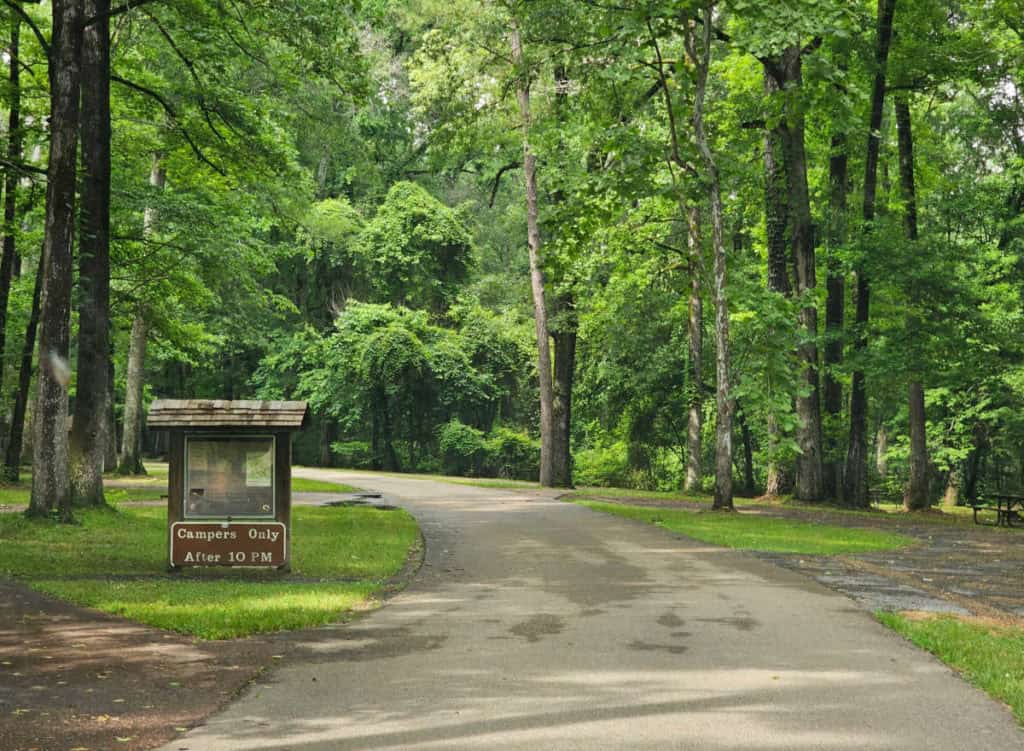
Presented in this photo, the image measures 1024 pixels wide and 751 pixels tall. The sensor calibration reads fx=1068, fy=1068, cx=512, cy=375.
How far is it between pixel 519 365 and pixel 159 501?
30565 mm

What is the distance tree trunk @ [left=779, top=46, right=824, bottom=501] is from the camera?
1109 inches

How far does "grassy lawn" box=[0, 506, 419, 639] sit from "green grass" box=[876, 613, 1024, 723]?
218 inches

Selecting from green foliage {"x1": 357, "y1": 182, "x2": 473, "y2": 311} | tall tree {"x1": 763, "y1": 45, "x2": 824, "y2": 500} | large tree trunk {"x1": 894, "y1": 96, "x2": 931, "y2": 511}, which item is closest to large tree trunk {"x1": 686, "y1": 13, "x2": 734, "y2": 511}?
tall tree {"x1": 763, "y1": 45, "x2": 824, "y2": 500}

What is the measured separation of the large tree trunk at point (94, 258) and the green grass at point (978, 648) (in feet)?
47.8

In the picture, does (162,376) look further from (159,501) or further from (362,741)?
(362,741)

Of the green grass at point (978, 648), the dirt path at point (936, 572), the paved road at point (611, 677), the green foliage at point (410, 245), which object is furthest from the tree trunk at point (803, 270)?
the green foliage at point (410, 245)

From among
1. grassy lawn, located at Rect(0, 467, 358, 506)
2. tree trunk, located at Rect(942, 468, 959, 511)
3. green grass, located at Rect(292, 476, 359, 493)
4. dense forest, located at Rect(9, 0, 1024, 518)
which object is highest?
dense forest, located at Rect(9, 0, 1024, 518)

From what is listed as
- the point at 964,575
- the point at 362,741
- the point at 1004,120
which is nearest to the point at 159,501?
the point at 964,575

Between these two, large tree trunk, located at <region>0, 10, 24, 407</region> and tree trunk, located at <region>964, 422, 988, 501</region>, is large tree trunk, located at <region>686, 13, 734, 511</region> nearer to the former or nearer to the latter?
large tree trunk, located at <region>0, 10, 24, 407</region>

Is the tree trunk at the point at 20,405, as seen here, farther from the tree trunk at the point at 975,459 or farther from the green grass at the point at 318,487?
the tree trunk at the point at 975,459

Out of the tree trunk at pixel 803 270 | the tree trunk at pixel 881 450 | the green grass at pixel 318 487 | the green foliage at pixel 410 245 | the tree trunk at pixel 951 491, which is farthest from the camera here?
the green foliage at pixel 410 245

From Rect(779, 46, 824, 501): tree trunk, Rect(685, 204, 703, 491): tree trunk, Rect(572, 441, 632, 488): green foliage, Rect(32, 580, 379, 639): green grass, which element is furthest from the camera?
Rect(572, 441, 632, 488): green foliage

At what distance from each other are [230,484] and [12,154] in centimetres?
1476

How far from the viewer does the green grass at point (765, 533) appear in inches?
710
